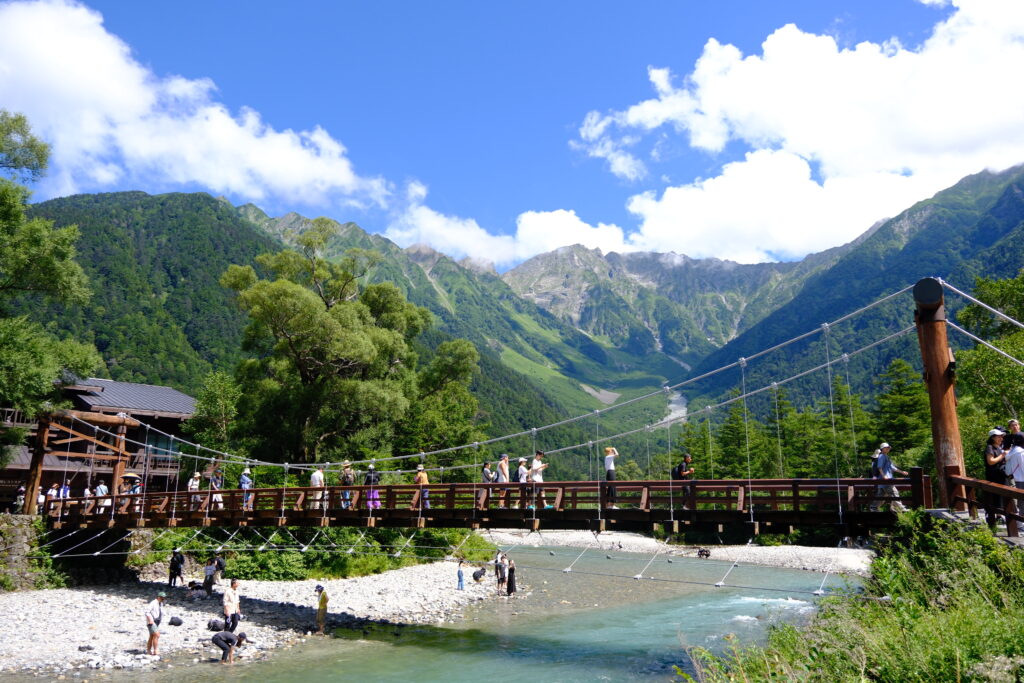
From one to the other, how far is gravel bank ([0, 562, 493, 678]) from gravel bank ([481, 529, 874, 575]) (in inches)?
463

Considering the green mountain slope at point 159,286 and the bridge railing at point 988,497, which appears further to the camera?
the green mountain slope at point 159,286

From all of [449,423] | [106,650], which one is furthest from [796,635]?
[449,423]

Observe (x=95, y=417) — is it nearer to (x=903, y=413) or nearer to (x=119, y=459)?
(x=119, y=459)

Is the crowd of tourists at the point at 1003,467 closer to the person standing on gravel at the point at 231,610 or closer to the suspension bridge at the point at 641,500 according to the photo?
the suspension bridge at the point at 641,500

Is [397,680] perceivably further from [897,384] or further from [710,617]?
[897,384]

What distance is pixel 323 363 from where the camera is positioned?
3316 centimetres

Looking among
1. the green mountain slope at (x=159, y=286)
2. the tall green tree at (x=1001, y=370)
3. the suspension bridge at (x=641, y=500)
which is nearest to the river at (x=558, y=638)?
the suspension bridge at (x=641, y=500)

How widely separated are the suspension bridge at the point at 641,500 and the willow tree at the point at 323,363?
840cm

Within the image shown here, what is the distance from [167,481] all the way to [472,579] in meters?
18.3

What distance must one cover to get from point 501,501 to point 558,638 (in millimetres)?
4026

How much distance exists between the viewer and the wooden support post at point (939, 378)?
1188 cm

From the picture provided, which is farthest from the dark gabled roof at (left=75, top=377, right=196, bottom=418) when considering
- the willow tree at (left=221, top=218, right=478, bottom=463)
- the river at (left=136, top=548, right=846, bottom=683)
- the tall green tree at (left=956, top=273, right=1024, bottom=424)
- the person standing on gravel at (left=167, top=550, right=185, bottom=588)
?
the tall green tree at (left=956, top=273, right=1024, bottom=424)

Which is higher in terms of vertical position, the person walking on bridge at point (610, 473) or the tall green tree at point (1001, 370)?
the tall green tree at point (1001, 370)

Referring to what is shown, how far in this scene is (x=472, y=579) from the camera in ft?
99.1
